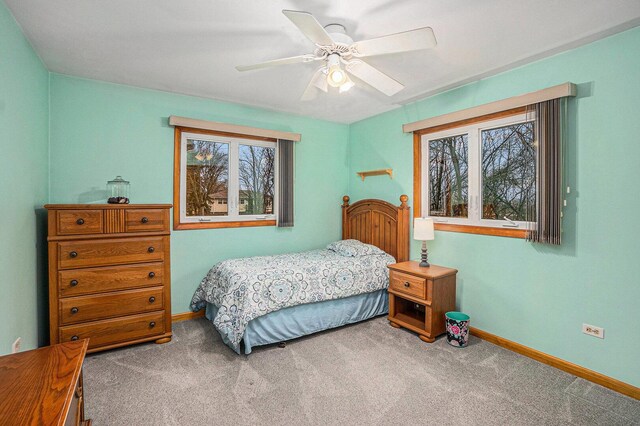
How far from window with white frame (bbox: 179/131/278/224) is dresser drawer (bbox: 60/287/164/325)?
965 millimetres

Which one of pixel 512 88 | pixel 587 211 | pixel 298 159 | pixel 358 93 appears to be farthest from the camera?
pixel 298 159

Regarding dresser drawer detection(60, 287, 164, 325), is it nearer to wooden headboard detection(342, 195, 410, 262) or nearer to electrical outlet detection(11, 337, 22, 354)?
electrical outlet detection(11, 337, 22, 354)

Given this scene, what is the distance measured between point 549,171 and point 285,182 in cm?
277

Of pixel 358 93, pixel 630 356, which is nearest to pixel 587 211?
pixel 630 356

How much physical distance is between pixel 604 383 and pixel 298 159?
3650mm

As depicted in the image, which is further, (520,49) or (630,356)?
(520,49)

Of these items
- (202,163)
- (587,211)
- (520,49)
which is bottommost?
(587,211)

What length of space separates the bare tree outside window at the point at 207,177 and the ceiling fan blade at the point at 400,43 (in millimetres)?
2239

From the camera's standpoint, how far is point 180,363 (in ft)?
8.20

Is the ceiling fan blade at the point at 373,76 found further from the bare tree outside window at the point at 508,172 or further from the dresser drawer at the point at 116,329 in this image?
the dresser drawer at the point at 116,329

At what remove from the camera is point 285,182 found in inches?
159

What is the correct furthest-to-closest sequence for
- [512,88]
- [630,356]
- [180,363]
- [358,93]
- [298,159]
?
[298,159] → [358,93] → [512,88] → [180,363] → [630,356]

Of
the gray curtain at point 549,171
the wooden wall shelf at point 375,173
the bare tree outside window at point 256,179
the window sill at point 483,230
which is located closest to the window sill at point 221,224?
the bare tree outside window at point 256,179

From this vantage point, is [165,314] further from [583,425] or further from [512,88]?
[512,88]
